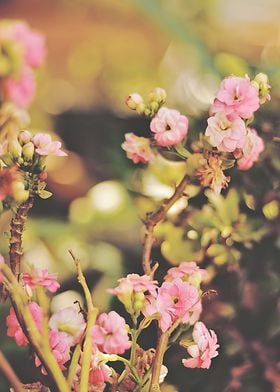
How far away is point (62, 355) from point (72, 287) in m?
0.47

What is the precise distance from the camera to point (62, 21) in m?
1.91

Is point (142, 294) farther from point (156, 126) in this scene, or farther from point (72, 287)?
point (72, 287)

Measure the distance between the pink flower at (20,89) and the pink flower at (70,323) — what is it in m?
0.27

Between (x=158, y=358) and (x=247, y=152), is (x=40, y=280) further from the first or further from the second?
(x=247, y=152)

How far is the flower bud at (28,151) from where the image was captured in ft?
2.31

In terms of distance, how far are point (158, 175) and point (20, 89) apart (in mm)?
277

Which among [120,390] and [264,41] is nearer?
[120,390]

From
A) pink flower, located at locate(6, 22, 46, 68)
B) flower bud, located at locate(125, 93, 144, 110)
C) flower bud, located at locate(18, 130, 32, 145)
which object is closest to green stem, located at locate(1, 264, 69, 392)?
flower bud, located at locate(18, 130, 32, 145)

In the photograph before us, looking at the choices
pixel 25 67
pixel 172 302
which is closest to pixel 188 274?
pixel 172 302

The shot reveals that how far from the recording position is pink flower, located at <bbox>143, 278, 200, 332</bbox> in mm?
729

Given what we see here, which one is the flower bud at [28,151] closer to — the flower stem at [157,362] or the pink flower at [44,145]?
the pink flower at [44,145]

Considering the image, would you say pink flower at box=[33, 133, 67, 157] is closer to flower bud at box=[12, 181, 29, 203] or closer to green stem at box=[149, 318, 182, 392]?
flower bud at box=[12, 181, 29, 203]

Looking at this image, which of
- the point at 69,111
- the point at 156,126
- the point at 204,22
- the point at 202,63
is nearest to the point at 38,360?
the point at 156,126

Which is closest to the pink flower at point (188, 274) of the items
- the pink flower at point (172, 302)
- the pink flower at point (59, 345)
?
the pink flower at point (172, 302)
